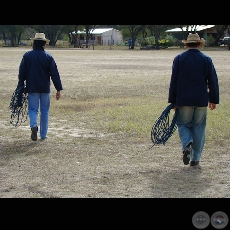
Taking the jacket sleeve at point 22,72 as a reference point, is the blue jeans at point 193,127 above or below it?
below

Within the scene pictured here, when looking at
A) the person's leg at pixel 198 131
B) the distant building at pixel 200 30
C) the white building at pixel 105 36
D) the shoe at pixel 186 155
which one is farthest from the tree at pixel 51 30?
the white building at pixel 105 36

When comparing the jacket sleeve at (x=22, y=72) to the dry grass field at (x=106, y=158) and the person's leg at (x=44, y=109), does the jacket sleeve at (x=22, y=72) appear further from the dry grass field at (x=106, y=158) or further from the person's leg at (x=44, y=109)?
the dry grass field at (x=106, y=158)

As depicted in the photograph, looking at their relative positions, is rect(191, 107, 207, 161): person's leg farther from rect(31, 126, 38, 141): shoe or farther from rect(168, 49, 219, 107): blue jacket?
rect(31, 126, 38, 141): shoe

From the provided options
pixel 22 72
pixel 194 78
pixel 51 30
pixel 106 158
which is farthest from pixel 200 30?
pixel 51 30

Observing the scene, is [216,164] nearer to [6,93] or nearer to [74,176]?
[74,176]

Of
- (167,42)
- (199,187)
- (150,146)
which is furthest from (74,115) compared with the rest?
(167,42)

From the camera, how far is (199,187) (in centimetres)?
600

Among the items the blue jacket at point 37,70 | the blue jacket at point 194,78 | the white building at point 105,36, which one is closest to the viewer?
the blue jacket at point 194,78

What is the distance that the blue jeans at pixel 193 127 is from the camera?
22.9ft

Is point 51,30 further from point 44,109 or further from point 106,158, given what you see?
point 106,158

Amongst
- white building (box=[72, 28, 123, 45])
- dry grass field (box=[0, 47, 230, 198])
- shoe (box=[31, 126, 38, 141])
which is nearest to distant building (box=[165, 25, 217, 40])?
dry grass field (box=[0, 47, 230, 198])

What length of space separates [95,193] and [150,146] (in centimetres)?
296
